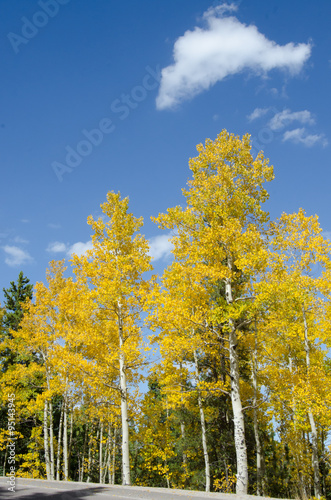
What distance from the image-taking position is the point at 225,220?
10922mm

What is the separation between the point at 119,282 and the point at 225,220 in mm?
4260

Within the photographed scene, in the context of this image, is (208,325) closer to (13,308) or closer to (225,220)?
(225,220)

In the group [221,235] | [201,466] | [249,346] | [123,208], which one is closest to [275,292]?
[221,235]

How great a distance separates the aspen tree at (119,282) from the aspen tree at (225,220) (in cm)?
203

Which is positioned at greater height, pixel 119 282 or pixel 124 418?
pixel 119 282

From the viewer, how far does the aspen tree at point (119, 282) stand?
39.0 feet

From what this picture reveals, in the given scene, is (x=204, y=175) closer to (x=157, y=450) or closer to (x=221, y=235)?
(x=221, y=235)

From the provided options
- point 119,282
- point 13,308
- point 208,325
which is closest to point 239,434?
point 208,325

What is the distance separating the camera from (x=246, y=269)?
→ 10.1 m

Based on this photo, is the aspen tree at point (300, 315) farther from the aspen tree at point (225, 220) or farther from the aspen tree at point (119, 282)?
the aspen tree at point (119, 282)

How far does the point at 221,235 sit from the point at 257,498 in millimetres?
6619

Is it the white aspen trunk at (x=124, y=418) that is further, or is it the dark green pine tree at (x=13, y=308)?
the dark green pine tree at (x=13, y=308)

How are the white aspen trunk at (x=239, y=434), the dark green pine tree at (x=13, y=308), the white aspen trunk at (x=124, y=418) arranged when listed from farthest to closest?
the dark green pine tree at (x=13, y=308), the white aspen trunk at (x=124, y=418), the white aspen trunk at (x=239, y=434)

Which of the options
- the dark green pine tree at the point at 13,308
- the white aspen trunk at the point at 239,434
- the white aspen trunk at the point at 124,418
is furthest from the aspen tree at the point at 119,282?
the dark green pine tree at the point at 13,308
